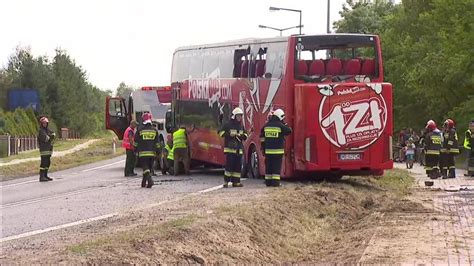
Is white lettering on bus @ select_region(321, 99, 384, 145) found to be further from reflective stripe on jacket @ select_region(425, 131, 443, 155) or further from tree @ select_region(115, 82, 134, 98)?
tree @ select_region(115, 82, 134, 98)

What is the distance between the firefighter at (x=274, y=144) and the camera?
22.8 m

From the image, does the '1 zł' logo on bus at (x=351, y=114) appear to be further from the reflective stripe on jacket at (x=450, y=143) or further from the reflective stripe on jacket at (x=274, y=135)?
the reflective stripe on jacket at (x=450, y=143)

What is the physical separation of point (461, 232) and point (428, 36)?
4319 cm

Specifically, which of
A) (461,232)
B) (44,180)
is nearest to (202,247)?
(461,232)

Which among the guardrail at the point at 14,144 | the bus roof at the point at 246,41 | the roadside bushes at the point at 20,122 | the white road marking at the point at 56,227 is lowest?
the guardrail at the point at 14,144

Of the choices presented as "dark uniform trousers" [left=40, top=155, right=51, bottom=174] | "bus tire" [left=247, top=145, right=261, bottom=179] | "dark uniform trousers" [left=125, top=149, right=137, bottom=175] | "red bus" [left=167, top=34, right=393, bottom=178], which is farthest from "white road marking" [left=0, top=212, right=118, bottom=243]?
"dark uniform trousers" [left=125, top=149, right=137, bottom=175]

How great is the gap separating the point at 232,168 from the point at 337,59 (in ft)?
13.2

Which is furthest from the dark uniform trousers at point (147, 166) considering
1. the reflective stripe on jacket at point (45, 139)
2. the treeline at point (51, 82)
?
the treeline at point (51, 82)

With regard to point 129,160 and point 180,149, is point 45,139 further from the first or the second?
point 180,149

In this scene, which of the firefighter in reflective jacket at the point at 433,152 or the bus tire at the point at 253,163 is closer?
the bus tire at the point at 253,163

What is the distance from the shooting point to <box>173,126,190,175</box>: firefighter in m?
31.6

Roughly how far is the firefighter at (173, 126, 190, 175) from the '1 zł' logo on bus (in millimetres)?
8799

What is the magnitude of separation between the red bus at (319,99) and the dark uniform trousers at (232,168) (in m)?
1.56

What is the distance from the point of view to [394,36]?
6175 centimetres
